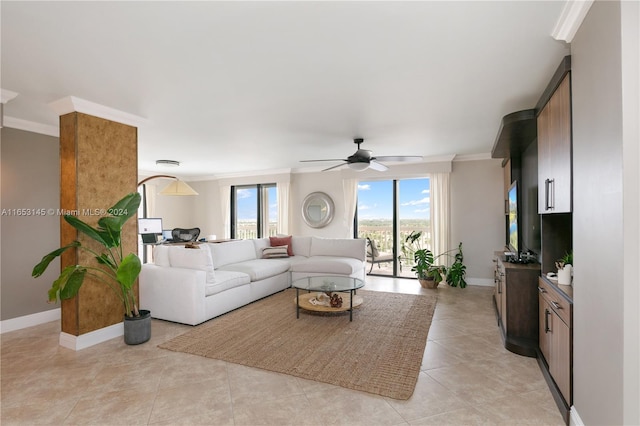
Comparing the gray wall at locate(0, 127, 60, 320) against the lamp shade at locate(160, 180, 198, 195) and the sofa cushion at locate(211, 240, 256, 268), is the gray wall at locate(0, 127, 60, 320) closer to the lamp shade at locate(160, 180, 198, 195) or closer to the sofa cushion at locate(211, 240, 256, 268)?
the lamp shade at locate(160, 180, 198, 195)

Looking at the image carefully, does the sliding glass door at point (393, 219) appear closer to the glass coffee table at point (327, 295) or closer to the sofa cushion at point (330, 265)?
the sofa cushion at point (330, 265)

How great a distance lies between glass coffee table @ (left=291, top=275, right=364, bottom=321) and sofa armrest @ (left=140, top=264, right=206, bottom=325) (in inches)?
48.6

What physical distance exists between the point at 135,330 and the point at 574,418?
12.2 feet

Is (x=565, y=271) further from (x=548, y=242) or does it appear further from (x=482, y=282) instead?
(x=482, y=282)

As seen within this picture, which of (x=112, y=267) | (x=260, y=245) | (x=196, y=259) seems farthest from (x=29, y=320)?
(x=260, y=245)

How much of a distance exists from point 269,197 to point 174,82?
5666 millimetres

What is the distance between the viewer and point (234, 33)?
81.4 inches

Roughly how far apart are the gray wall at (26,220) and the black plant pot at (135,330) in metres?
1.73

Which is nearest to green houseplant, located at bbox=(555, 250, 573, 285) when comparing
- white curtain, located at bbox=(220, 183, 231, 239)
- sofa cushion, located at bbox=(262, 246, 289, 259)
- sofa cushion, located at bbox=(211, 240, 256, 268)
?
sofa cushion, located at bbox=(211, 240, 256, 268)

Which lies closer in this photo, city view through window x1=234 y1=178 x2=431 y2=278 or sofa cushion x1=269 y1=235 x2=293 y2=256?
sofa cushion x1=269 y1=235 x2=293 y2=256

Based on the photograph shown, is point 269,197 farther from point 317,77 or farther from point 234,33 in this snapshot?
point 234,33

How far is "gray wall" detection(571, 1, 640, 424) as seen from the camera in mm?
1438

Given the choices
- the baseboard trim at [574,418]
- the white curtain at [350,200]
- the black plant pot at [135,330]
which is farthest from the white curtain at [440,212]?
the black plant pot at [135,330]

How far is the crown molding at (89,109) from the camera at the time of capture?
3197 millimetres
